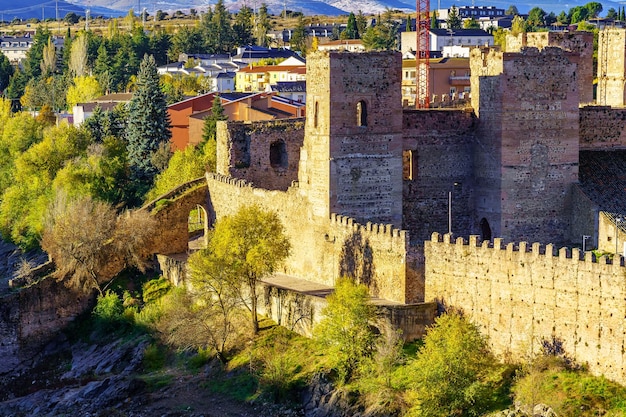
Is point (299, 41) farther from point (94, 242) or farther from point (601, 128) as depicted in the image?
point (601, 128)

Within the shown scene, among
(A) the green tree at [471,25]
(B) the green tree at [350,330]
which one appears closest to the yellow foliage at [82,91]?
(A) the green tree at [471,25]

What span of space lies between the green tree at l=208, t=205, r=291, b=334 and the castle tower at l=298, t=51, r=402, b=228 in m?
1.83

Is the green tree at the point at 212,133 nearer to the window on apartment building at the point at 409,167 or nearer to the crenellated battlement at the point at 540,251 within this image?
the window on apartment building at the point at 409,167

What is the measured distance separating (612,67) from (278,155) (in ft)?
46.2

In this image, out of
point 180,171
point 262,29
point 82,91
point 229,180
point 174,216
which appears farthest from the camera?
point 262,29

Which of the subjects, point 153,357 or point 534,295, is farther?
point 153,357

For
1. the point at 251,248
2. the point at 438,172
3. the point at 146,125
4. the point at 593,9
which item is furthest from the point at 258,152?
the point at 593,9

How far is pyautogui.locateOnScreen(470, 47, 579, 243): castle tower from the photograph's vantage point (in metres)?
46.6

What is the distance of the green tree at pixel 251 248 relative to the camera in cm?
4512

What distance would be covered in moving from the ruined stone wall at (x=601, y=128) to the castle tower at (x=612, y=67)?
549 centimetres

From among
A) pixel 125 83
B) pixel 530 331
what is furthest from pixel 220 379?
pixel 125 83

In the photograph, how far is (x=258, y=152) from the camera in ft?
193

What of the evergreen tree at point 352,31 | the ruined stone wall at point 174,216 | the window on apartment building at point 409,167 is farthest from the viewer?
the evergreen tree at point 352,31

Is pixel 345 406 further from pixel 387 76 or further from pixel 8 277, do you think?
pixel 8 277
